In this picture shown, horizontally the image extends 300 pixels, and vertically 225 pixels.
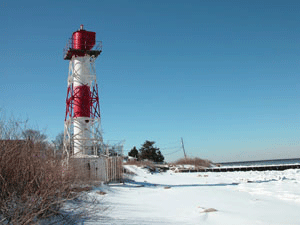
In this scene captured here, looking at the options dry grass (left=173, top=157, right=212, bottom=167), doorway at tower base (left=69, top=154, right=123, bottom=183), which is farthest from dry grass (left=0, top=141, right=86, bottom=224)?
→ dry grass (left=173, top=157, right=212, bottom=167)

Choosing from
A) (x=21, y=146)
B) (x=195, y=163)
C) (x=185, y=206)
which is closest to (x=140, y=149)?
(x=195, y=163)

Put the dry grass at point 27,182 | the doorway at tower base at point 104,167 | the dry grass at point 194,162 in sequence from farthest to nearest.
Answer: the dry grass at point 194,162
the doorway at tower base at point 104,167
the dry grass at point 27,182

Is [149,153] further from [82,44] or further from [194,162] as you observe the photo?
[82,44]

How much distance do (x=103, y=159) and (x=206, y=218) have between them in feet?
33.9

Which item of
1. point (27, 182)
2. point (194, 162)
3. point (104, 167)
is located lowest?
point (27, 182)

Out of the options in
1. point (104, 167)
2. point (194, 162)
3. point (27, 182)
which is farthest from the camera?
point (194, 162)

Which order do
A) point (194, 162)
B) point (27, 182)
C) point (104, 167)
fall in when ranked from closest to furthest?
1. point (27, 182)
2. point (104, 167)
3. point (194, 162)

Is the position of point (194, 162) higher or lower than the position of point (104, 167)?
higher

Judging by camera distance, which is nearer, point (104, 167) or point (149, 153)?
point (104, 167)

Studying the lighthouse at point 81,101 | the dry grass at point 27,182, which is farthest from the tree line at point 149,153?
the dry grass at point 27,182

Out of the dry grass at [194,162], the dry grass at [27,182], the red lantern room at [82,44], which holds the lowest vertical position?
the dry grass at [27,182]

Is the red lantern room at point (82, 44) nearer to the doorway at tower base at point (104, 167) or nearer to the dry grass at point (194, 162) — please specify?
the doorway at tower base at point (104, 167)

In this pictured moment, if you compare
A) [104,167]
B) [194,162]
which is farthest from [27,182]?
[194,162]

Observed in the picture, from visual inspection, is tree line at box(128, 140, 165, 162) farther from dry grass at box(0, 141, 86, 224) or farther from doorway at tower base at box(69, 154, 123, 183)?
dry grass at box(0, 141, 86, 224)
